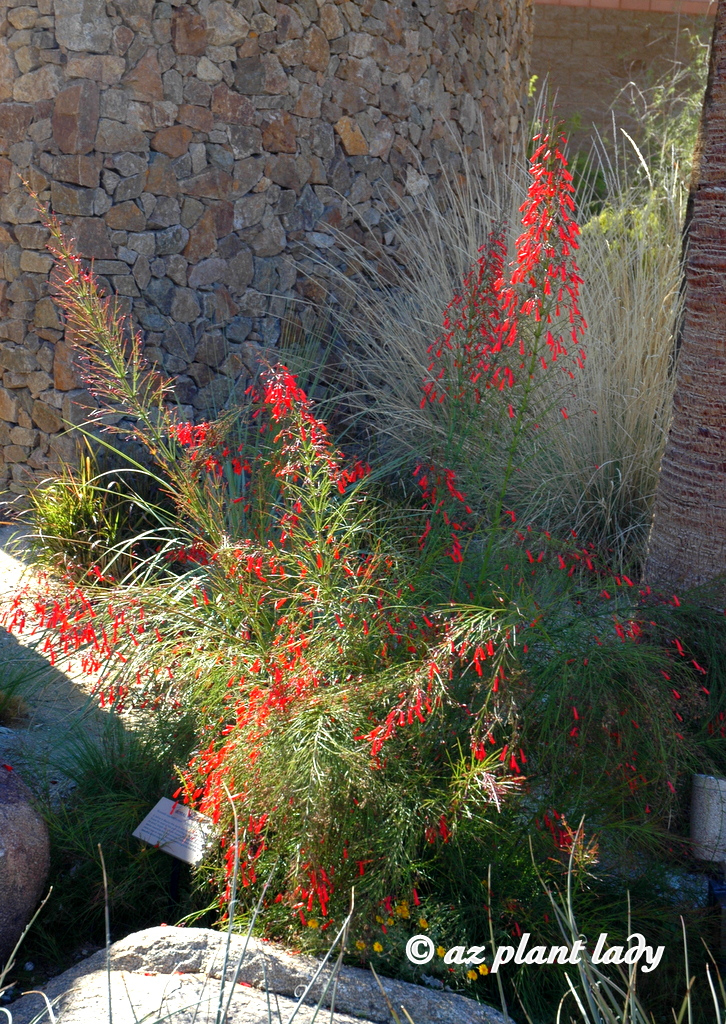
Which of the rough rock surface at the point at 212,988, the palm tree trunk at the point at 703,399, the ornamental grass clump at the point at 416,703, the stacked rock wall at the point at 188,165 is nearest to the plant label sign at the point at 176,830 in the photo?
the ornamental grass clump at the point at 416,703

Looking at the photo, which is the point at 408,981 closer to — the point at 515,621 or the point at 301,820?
the point at 301,820

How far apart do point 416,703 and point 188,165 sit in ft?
12.6

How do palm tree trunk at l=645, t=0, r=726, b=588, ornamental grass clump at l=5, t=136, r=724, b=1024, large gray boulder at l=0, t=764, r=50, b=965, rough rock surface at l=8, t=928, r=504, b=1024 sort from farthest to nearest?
palm tree trunk at l=645, t=0, r=726, b=588 < large gray boulder at l=0, t=764, r=50, b=965 < ornamental grass clump at l=5, t=136, r=724, b=1024 < rough rock surface at l=8, t=928, r=504, b=1024

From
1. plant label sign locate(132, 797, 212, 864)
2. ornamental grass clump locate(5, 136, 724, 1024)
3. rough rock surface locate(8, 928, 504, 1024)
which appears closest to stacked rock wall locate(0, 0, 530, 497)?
ornamental grass clump locate(5, 136, 724, 1024)

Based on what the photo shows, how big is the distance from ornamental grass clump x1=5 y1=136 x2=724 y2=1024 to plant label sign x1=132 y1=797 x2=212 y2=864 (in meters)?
0.05

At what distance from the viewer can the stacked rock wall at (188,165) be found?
4.68m

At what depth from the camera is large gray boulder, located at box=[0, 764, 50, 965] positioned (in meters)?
2.26

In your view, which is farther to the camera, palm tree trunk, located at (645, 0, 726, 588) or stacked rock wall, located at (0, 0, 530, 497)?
stacked rock wall, located at (0, 0, 530, 497)

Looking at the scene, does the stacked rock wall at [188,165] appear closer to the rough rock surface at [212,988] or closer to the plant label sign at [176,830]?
the plant label sign at [176,830]

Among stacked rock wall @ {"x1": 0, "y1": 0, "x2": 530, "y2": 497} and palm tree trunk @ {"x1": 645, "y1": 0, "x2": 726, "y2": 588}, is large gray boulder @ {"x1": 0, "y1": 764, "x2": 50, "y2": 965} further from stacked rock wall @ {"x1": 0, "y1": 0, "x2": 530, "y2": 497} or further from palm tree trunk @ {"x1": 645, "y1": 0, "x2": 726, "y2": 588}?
stacked rock wall @ {"x1": 0, "y1": 0, "x2": 530, "y2": 497}

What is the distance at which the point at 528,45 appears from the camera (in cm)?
818

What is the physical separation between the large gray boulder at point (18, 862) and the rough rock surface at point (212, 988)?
8.2 inches

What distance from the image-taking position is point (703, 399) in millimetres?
3076

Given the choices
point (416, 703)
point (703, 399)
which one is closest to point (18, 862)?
point (416, 703)
